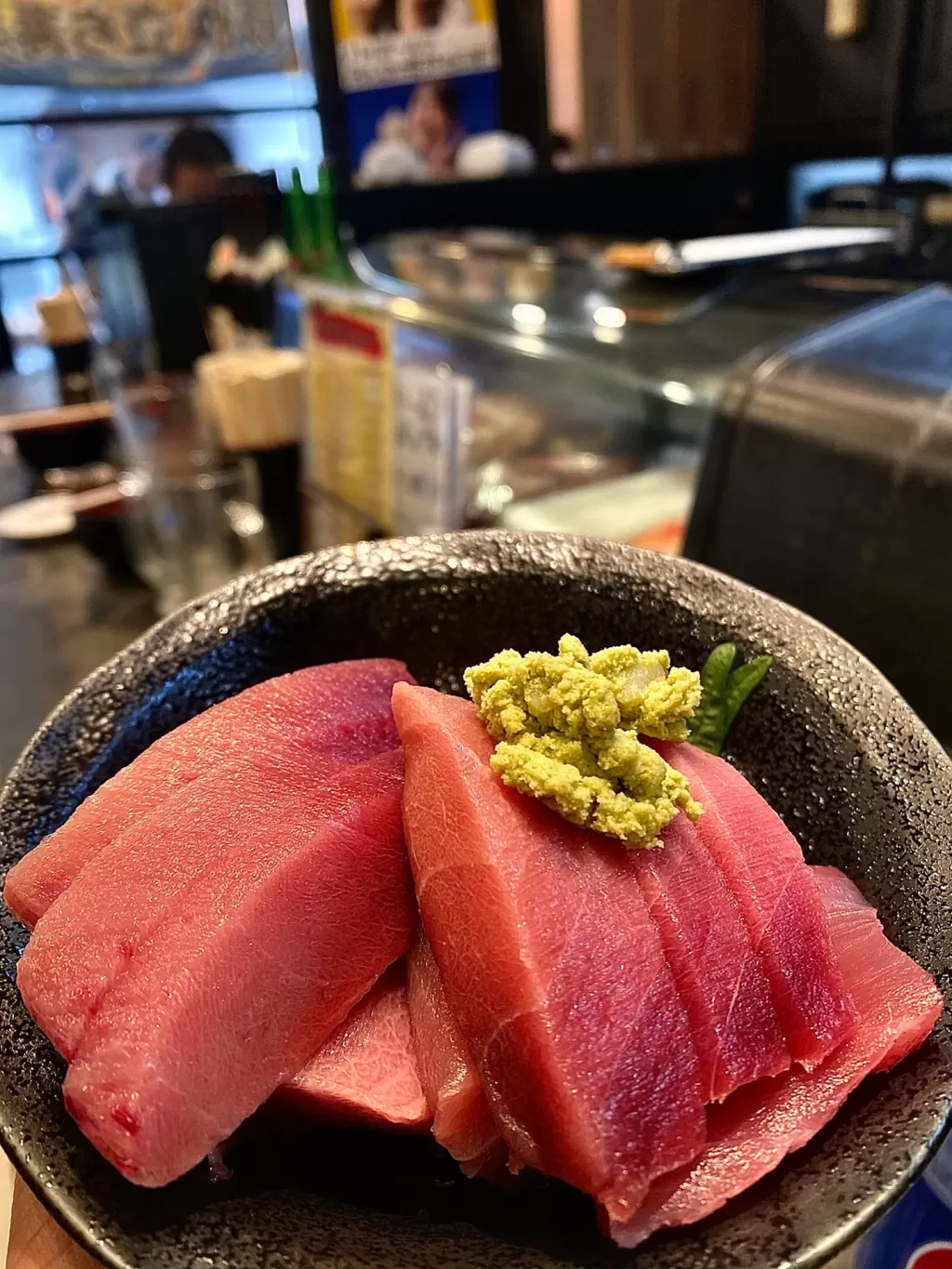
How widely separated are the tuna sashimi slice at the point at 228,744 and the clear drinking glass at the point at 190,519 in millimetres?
1567

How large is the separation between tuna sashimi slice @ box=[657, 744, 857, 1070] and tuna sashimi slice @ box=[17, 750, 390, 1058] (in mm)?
341

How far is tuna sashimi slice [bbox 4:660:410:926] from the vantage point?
0.89 metres

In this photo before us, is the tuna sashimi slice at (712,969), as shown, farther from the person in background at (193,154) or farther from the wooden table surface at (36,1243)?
the person in background at (193,154)

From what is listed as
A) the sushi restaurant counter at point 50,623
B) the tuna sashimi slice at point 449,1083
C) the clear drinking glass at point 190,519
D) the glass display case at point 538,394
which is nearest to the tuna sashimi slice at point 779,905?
the tuna sashimi slice at point 449,1083

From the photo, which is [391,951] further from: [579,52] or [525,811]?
[579,52]

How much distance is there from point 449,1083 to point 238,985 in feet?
0.61

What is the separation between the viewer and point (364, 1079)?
0.79 m

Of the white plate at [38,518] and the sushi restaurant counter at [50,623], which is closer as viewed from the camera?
the sushi restaurant counter at [50,623]

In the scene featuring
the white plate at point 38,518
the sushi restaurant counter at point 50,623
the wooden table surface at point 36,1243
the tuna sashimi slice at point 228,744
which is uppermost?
the tuna sashimi slice at point 228,744

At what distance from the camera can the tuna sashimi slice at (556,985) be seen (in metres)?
0.67

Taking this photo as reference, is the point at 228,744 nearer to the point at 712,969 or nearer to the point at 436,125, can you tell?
the point at 712,969

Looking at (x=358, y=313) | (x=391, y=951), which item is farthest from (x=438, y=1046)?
(x=358, y=313)

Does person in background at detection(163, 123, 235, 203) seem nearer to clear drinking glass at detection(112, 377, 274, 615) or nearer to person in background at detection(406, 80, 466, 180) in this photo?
person in background at detection(406, 80, 466, 180)

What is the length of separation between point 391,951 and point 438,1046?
10 cm
